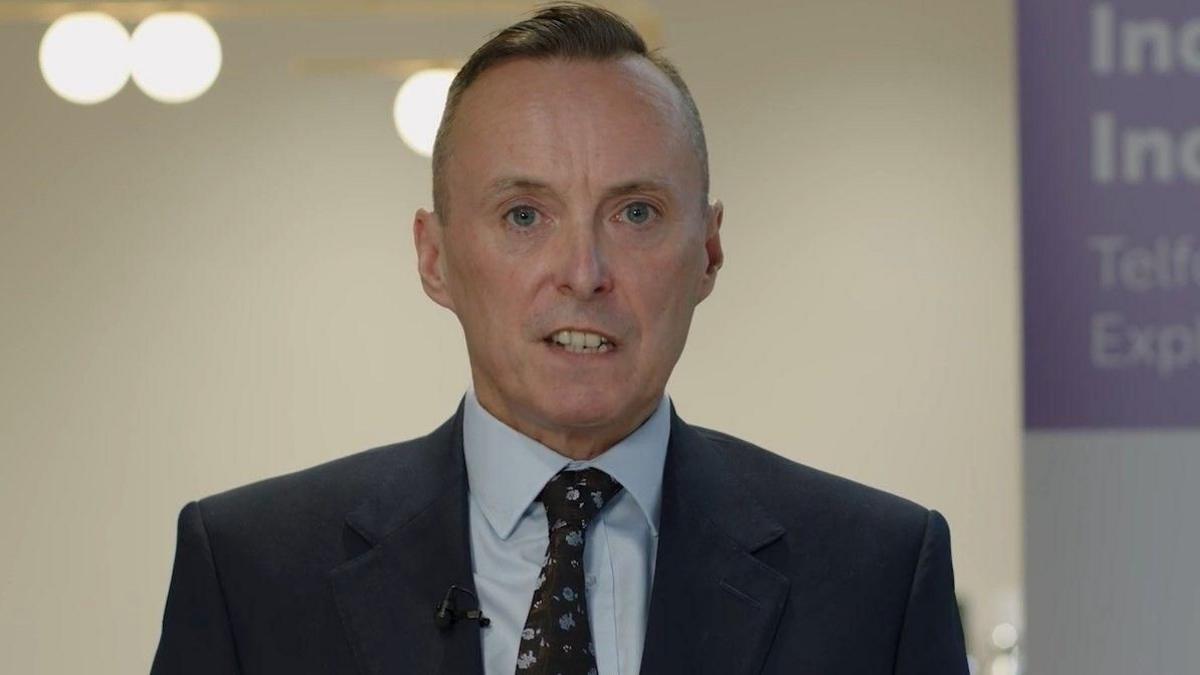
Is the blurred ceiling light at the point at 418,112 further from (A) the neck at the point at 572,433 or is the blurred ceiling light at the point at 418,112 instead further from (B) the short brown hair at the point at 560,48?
(A) the neck at the point at 572,433

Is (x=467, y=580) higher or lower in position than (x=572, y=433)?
lower

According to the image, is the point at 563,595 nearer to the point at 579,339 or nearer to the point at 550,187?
the point at 579,339

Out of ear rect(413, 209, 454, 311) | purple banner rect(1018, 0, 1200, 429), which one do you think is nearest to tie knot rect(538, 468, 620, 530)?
ear rect(413, 209, 454, 311)

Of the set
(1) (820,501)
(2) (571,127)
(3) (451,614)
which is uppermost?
(2) (571,127)

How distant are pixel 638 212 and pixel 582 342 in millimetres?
139

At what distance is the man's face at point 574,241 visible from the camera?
5.65ft

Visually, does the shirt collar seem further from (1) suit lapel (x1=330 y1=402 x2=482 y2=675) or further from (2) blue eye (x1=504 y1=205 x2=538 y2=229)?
(2) blue eye (x1=504 y1=205 x2=538 y2=229)

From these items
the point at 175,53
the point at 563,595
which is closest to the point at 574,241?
the point at 563,595

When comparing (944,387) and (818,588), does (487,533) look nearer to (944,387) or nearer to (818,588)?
(818,588)

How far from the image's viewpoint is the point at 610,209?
5.74 feet

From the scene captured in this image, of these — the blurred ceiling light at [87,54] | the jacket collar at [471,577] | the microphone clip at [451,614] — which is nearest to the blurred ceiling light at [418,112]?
the blurred ceiling light at [87,54]

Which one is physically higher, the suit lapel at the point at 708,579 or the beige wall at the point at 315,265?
the beige wall at the point at 315,265

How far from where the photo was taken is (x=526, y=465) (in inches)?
70.1

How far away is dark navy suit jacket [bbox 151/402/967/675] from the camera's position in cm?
170
